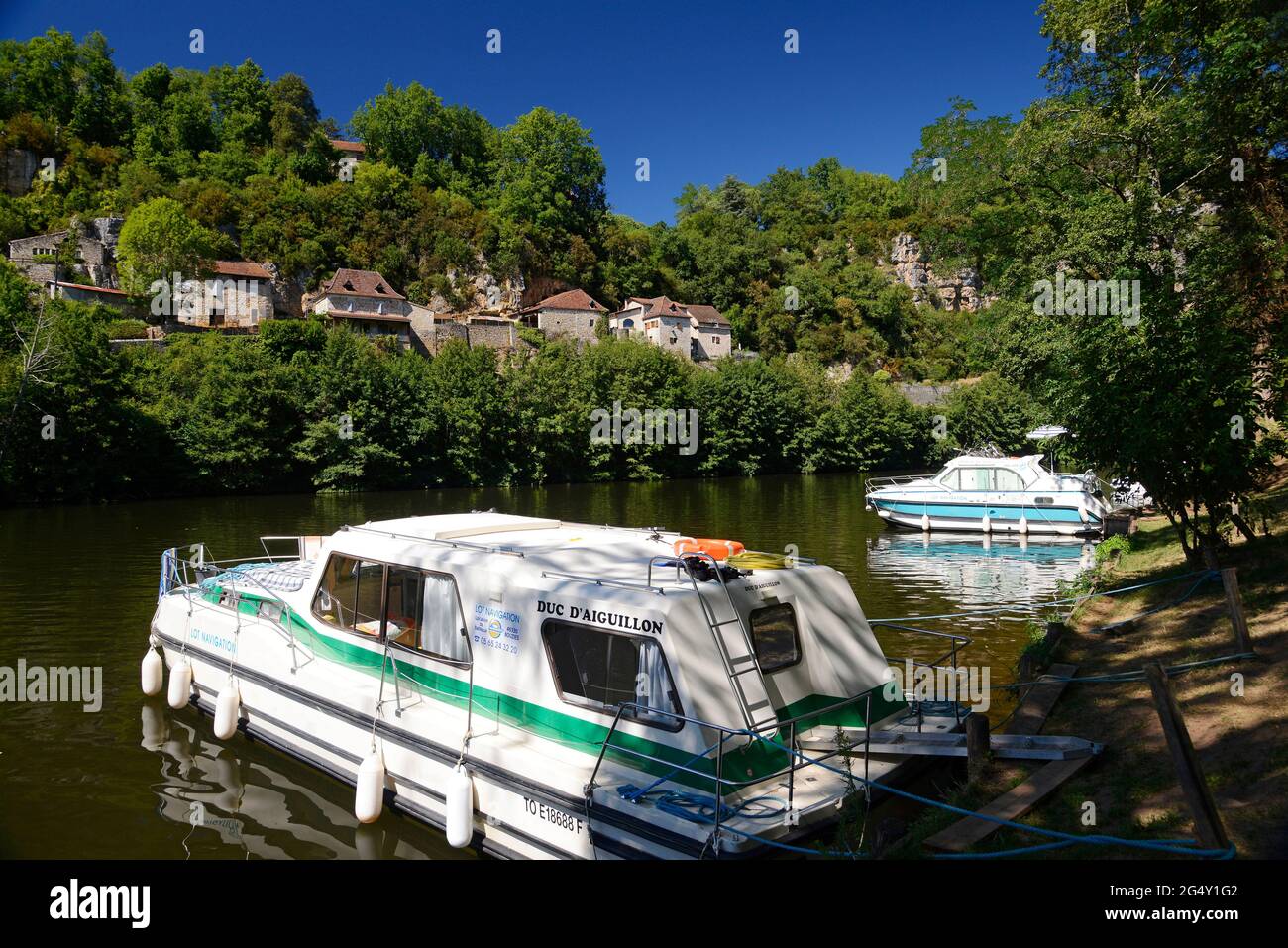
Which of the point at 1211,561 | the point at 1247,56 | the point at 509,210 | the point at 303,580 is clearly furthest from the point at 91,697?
the point at 509,210

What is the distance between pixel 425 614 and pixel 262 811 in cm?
306

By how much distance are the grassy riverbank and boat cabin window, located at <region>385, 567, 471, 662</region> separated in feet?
18.0

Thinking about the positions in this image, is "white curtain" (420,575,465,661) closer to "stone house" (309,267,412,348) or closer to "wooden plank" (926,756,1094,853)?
"wooden plank" (926,756,1094,853)

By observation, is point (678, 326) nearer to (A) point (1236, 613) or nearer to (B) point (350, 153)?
(B) point (350, 153)

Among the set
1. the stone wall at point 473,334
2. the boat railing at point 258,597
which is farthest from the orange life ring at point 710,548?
the stone wall at point 473,334

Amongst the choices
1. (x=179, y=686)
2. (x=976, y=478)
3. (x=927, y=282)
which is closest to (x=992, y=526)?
(x=976, y=478)

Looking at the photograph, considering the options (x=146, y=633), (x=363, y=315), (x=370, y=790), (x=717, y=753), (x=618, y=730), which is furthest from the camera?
(x=363, y=315)

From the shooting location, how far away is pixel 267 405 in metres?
57.7

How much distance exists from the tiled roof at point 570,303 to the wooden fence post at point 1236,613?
3651 inches

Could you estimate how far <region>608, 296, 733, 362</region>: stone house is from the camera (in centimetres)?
10050

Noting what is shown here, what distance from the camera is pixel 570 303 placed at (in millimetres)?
98875

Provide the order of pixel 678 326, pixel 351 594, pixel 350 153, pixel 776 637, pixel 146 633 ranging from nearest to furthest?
pixel 776 637
pixel 351 594
pixel 146 633
pixel 678 326
pixel 350 153
